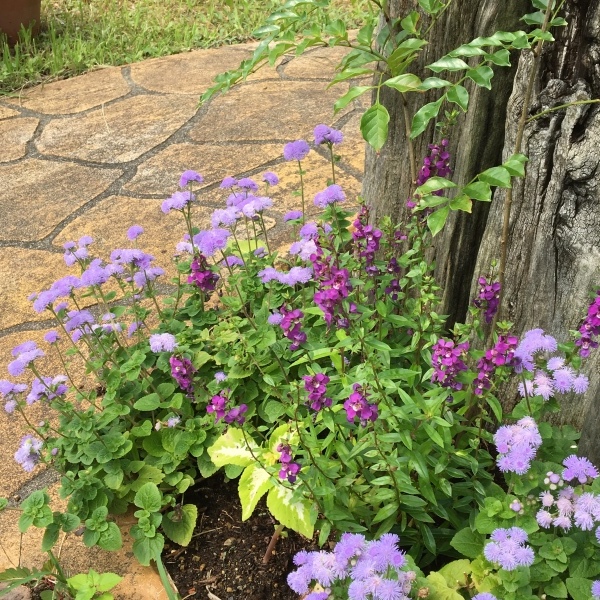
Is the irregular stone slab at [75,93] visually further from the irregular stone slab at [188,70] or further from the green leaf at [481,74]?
the green leaf at [481,74]

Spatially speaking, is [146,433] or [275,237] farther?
[275,237]

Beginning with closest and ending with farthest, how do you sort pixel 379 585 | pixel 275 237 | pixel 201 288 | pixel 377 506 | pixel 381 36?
pixel 379 585 → pixel 377 506 → pixel 381 36 → pixel 201 288 → pixel 275 237

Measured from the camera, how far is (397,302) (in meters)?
2.02

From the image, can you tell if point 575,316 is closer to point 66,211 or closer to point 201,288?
point 201,288

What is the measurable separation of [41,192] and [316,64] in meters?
2.21

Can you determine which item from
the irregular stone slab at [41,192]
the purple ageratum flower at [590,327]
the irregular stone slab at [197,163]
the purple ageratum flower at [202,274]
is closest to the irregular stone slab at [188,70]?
the irregular stone slab at [197,163]

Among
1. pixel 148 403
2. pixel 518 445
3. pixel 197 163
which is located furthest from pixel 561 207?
pixel 197 163

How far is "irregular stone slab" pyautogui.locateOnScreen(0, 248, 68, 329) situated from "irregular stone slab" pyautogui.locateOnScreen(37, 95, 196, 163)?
2.96ft

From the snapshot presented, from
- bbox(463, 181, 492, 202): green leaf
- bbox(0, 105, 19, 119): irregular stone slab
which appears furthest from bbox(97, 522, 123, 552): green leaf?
bbox(0, 105, 19, 119): irregular stone slab

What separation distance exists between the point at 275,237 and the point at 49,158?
1.65 metres

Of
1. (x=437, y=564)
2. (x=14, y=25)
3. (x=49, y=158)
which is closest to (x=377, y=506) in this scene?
→ (x=437, y=564)

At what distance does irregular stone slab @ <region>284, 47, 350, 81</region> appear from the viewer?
473cm

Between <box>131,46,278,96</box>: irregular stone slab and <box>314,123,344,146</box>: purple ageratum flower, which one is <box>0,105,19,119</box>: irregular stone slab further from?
<box>314,123,344,146</box>: purple ageratum flower

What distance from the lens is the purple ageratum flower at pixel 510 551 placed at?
1.32 m
